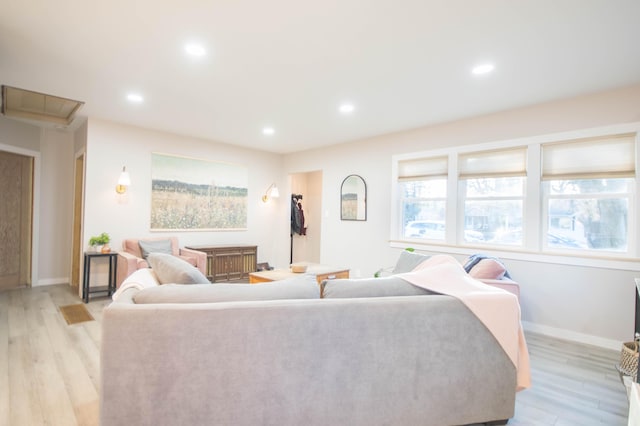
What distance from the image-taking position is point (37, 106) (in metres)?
4.41

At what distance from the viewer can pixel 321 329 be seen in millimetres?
1589

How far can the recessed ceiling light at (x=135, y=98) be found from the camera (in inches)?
144

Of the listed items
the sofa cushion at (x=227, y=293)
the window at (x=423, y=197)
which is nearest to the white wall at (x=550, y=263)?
the window at (x=423, y=197)

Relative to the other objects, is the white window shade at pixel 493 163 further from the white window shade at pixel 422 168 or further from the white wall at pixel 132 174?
the white wall at pixel 132 174

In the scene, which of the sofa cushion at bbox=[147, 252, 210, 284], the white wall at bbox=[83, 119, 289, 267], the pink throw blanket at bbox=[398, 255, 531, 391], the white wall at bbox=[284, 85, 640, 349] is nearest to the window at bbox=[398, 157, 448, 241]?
the white wall at bbox=[284, 85, 640, 349]

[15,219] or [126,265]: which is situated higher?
[15,219]

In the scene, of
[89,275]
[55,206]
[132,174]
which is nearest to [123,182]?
[132,174]

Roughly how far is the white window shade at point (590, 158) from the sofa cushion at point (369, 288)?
2.73 meters

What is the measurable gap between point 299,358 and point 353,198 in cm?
420

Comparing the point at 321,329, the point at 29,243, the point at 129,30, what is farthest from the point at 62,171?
the point at 321,329

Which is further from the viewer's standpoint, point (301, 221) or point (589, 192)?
point (301, 221)

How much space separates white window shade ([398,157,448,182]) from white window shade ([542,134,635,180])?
3.98 feet

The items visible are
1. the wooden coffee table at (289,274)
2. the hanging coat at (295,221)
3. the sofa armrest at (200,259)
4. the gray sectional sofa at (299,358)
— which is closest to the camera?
the gray sectional sofa at (299,358)

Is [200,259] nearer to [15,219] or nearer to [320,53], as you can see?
[15,219]
